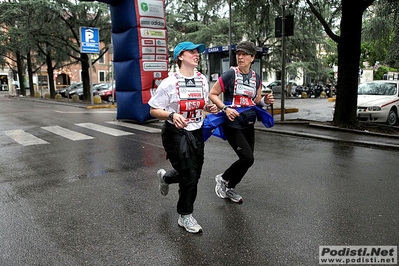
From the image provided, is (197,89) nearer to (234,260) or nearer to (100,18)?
(234,260)

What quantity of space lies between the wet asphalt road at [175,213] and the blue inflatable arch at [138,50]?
5309 millimetres

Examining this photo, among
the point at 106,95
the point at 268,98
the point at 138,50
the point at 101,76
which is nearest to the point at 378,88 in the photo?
the point at 138,50

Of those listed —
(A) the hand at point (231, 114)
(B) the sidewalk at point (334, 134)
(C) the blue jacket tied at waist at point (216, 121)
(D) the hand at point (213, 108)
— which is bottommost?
(B) the sidewalk at point (334, 134)

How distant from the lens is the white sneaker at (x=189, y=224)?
11.9 ft

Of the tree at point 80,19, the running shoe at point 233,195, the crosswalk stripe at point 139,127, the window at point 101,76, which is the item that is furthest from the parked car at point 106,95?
the window at point 101,76

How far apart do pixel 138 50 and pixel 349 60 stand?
6623 mm

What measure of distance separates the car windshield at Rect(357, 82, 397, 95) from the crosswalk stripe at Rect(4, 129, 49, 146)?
436 inches

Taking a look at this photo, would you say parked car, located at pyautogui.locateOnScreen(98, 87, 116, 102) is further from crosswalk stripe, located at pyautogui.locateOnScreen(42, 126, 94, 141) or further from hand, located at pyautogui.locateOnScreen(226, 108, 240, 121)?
hand, located at pyautogui.locateOnScreen(226, 108, 240, 121)

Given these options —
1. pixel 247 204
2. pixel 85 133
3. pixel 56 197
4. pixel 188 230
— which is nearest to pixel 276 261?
pixel 188 230

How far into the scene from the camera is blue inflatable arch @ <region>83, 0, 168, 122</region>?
40.1 feet

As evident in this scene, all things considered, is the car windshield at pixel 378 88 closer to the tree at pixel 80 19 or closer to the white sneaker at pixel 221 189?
the white sneaker at pixel 221 189

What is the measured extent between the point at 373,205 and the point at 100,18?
80.6ft

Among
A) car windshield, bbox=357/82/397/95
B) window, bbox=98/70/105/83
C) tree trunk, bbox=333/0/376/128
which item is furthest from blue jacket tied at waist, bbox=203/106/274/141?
window, bbox=98/70/105/83

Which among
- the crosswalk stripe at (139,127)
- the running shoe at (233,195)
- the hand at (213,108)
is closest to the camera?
the hand at (213,108)
